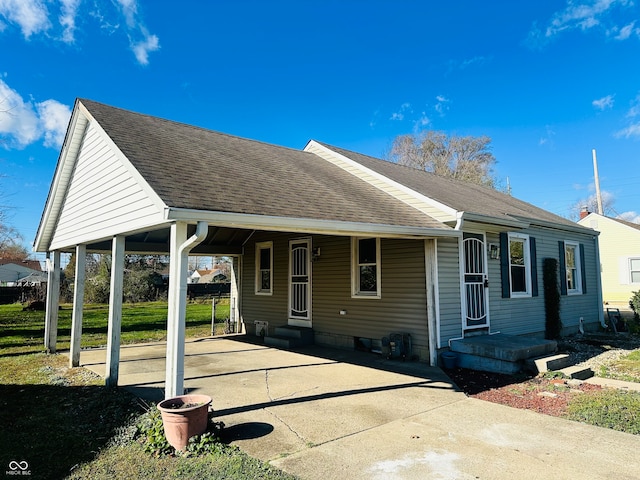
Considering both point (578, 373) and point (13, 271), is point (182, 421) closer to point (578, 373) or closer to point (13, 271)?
point (578, 373)

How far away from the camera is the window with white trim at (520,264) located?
388 inches

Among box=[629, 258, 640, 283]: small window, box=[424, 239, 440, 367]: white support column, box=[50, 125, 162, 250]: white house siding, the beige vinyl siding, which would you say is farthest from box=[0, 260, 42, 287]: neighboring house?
box=[629, 258, 640, 283]: small window

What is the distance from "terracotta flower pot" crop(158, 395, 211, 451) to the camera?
153 inches

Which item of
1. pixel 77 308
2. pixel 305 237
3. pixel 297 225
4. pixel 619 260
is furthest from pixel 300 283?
pixel 619 260

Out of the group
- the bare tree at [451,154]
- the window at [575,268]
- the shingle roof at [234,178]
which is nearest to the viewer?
the shingle roof at [234,178]

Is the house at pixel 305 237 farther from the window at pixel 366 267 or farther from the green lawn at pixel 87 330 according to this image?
the green lawn at pixel 87 330

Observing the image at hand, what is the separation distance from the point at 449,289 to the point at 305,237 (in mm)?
4184

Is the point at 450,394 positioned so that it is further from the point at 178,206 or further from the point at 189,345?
the point at 189,345

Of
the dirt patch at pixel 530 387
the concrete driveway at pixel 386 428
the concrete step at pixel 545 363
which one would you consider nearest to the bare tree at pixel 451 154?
the dirt patch at pixel 530 387

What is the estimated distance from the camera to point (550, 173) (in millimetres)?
35750

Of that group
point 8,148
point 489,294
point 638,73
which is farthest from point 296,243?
point 638,73

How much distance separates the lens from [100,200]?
6.92 metres

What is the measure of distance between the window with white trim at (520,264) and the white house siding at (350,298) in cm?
327

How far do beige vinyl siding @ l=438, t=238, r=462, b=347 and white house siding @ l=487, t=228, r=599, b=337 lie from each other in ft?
4.21
